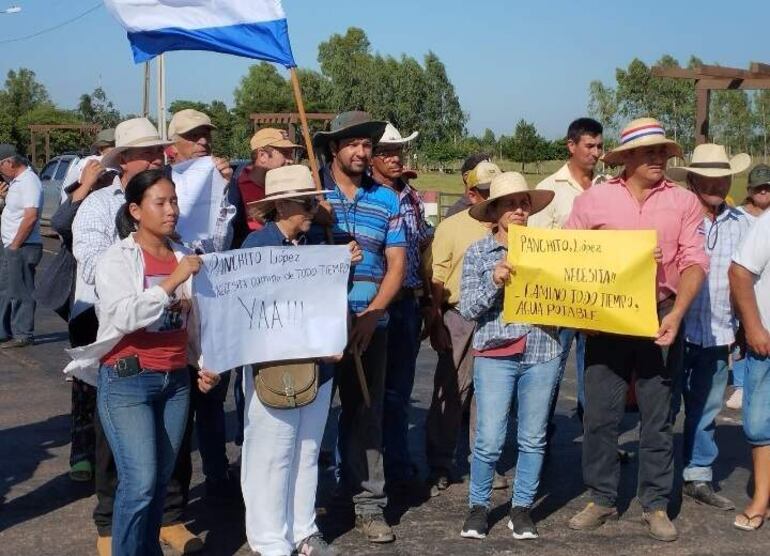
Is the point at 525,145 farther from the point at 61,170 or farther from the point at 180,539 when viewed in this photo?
the point at 180,539

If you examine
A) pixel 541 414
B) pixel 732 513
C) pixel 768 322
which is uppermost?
pixel 768 322

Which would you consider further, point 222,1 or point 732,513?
point 732,513

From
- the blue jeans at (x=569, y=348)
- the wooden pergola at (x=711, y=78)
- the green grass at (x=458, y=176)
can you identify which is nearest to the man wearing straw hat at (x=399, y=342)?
the blue jeans at (x=569, y=348)

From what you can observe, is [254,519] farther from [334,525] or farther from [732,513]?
[732,513]

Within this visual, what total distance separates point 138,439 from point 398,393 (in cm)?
224

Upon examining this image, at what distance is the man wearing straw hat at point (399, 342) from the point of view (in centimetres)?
624

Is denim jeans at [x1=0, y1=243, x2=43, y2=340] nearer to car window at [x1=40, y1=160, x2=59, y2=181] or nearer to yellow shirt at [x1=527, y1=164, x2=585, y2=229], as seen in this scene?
yellow shirt at [x1=527, y1=164, x2=585, y2=229]

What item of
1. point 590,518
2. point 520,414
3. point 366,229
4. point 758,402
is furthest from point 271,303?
point 758,402

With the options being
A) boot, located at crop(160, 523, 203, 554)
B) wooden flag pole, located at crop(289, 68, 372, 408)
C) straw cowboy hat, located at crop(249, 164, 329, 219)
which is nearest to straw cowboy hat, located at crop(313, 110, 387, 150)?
wooden flag pole, located at crop(289, 68, 372, 408)

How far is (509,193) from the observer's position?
17.7 feet

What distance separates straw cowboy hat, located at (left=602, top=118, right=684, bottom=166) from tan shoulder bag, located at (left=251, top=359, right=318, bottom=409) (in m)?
2.05

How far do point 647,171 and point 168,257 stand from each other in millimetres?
2528

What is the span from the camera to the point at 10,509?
5.93m

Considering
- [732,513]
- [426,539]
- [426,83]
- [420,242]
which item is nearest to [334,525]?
[426,539]
